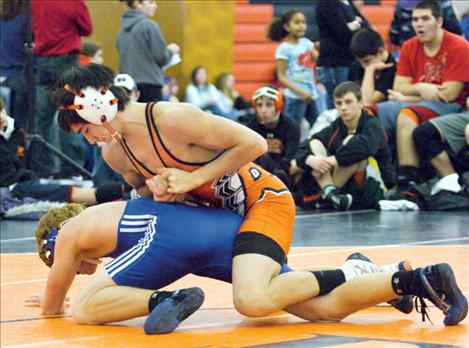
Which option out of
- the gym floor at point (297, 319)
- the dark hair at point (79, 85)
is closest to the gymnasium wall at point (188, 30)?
the gym floor at point (297, 319)

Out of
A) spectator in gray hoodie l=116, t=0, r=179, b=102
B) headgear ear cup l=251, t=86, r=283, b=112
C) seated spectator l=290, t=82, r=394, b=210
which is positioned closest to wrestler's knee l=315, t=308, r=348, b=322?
seated spectator l=290, t=82, r=394, b=210

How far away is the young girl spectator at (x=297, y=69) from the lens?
10.8 metres

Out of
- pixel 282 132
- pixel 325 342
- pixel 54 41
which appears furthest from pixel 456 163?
pixel 325 342

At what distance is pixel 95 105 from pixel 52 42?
214 inches

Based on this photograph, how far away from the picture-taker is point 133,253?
14.8 ft

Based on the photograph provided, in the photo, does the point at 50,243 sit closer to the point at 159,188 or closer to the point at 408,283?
the point at 159,188

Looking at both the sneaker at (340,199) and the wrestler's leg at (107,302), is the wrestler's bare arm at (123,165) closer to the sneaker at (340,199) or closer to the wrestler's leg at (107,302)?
the wrestler's leg at (107,302)

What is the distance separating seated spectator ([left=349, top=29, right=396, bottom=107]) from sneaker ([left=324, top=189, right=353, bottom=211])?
1.06 meters

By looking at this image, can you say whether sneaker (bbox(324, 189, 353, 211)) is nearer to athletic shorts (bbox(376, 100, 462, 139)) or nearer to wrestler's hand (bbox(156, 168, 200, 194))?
athletic shorts (bbox(376, 100, 462, 139))

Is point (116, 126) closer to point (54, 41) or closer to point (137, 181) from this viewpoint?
point (137, 181)

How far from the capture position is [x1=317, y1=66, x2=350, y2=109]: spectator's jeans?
10.0 m

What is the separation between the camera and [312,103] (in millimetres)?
10969

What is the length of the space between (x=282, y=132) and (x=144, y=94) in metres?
1.33

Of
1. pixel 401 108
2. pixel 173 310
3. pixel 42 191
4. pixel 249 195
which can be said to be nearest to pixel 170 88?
pixel 42 191
